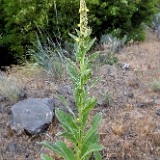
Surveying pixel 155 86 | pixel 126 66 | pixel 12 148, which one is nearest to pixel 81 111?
pixel 12 148

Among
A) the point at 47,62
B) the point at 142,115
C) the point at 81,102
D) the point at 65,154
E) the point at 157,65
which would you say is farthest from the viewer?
the point at 157,65

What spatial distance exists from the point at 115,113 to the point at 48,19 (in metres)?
4.33

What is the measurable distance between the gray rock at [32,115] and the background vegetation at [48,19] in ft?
11.6

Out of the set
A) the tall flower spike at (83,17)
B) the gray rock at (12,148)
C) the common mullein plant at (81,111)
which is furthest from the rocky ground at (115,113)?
the tall flower spike at (83,17)

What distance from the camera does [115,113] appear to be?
5.18 m

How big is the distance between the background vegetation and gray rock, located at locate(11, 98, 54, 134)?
11.6ft

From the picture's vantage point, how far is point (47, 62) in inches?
265

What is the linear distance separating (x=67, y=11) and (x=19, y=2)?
3.62 ft

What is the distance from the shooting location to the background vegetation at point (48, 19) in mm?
8836

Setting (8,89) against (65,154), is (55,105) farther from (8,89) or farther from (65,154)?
(65,154)

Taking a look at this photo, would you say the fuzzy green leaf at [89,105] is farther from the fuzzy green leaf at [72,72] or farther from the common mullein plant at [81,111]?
the fuzzy green leaf at [72,72]

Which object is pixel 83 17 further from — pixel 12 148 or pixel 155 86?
pixel 155 86

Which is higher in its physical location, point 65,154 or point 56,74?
point 65,154

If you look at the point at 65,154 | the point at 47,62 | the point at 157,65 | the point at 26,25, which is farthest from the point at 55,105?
the point at 26,25
